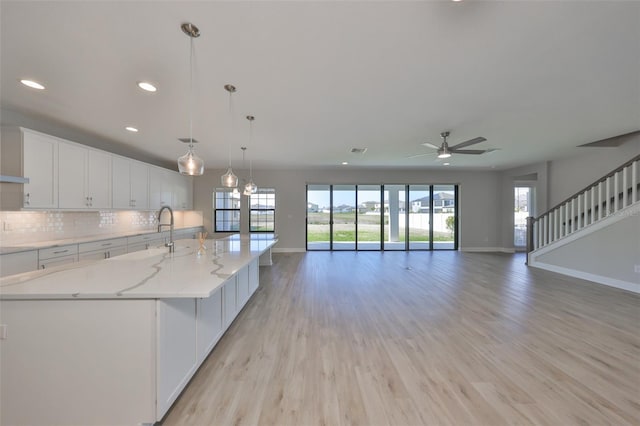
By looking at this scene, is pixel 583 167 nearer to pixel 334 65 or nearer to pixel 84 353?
pixel 334 65

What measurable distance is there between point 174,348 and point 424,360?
197cm

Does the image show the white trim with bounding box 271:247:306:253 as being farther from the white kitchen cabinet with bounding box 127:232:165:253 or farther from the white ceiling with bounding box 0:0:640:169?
the white ceiling with bounding box 0:0:640:169

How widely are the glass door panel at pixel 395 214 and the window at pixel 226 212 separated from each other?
194 inches

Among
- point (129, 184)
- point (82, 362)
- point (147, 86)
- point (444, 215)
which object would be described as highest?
point (147, 86)

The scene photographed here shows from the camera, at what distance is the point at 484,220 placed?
7742mm

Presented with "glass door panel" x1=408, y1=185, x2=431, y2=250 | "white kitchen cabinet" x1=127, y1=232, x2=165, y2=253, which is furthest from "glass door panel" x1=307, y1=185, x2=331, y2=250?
"white kitchen cabinet" x1=127, y1=232, x2=165, y2=253

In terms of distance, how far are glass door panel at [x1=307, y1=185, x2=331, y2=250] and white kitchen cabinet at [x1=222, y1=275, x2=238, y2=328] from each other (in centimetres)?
511

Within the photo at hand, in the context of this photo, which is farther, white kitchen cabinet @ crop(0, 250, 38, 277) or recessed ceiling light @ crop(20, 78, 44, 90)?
white kitchen cabinet @ crop(0, 250, 38, 277)

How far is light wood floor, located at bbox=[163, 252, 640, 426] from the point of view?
151cm

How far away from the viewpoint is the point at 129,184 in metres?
4.71

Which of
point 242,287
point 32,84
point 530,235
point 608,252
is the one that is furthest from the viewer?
point 530,235

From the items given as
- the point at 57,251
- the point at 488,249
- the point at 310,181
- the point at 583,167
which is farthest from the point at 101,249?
the point at 583,167

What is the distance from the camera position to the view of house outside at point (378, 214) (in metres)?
7.74

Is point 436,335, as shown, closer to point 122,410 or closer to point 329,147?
point 122,410
